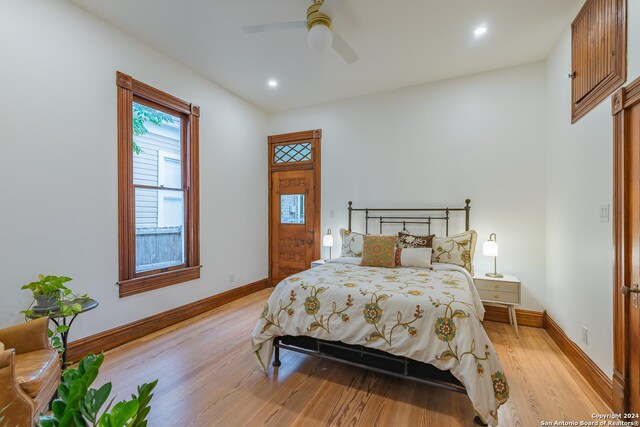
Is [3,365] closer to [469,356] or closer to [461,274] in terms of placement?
[469,356]

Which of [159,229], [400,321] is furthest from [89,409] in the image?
[159,229]

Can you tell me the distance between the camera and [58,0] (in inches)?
96.8

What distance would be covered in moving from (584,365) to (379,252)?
6.27ft

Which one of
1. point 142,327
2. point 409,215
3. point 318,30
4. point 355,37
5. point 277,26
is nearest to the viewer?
point 318,30

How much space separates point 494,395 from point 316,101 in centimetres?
429

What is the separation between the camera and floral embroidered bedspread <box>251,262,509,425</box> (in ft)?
5.74

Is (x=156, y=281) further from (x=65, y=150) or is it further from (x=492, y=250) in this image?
(x=492, y=250)

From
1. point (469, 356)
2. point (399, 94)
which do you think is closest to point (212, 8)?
point (399, 94)

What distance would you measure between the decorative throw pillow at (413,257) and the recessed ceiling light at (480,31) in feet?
7.51

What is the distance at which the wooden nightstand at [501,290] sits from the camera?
10.2 ft

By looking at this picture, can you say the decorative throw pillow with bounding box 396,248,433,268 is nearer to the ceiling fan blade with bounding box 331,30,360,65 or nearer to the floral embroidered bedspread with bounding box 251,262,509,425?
the floral embroidered bedspread with bounding box 251,262,509,425

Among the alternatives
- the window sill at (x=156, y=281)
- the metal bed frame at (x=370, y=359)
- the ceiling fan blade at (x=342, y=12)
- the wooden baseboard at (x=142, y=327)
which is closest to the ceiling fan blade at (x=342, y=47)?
the ceiling fan blade at (x=342, y=12)

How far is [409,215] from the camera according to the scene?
407 cm

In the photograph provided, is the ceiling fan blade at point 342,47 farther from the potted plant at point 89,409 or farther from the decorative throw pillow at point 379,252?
the potted plant at point 89,409
